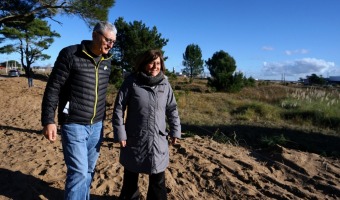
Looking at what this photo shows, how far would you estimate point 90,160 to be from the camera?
3.15m

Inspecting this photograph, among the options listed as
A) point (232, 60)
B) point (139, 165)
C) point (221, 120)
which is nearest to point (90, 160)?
point (139, 165)

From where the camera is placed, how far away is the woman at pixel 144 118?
315cm

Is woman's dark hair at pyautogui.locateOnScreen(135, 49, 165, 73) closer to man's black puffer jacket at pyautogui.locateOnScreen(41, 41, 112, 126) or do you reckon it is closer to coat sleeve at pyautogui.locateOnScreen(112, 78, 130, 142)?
coat sleeve at pyautogui.locateOnScreen(112, 78, 130, 142)

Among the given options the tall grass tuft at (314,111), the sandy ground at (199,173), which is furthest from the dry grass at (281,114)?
the sandy ground at (199,173)

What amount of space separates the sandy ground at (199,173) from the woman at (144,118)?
88 centimetres

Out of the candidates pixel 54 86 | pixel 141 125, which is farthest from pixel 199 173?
pixel 54 86

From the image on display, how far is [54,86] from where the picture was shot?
2791 mm

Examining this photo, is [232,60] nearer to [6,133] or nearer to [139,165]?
[6,133]

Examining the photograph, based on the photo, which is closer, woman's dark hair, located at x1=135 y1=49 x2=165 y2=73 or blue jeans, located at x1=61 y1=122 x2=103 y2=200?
blue jeans, located at x1=61 y1=122 x2=103 y2=200

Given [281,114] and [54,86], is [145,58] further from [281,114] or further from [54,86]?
[281,114]

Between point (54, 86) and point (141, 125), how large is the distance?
0.81m

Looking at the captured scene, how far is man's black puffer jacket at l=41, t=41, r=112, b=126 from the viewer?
9.17 ft

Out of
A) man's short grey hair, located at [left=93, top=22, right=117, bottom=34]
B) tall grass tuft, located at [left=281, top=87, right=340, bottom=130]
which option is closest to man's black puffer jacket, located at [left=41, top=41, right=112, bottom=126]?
man's short grey hair, located at [left=93, top=22, right=117, bottom=34]

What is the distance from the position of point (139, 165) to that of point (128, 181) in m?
0.30
